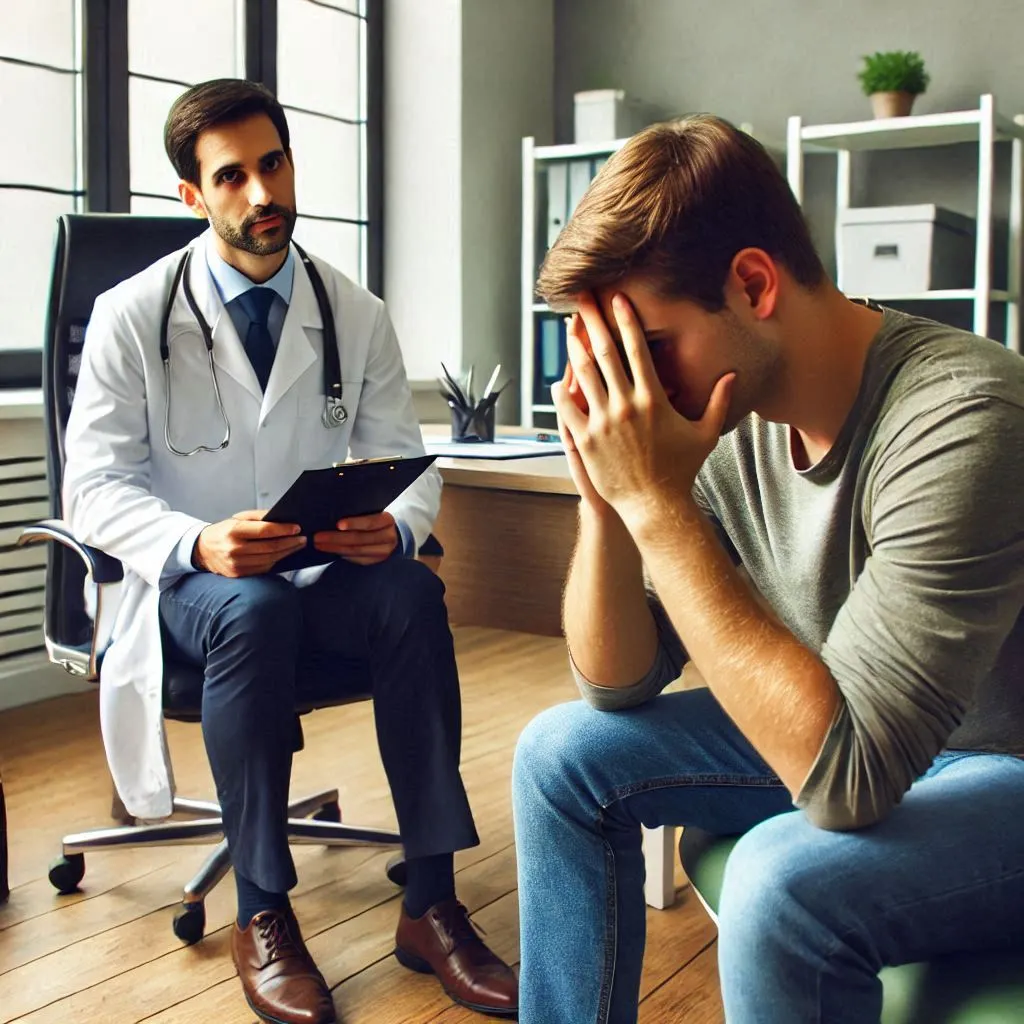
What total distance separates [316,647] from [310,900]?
0.45 metres

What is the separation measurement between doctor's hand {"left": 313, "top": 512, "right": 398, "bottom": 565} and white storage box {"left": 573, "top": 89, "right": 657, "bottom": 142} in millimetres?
2500

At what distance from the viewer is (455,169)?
4094 millimetres

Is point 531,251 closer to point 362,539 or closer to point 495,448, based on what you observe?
point 495,448

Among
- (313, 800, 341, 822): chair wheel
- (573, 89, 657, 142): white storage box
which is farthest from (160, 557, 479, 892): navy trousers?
(573, 89, 657, 142): white storage box

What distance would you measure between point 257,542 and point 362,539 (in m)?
0.15

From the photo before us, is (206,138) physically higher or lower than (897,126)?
lower

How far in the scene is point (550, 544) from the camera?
1.91m

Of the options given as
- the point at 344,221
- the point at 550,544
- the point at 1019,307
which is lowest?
the point at 550,544

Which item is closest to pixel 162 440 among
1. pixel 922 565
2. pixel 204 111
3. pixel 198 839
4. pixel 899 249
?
pixel 204 111

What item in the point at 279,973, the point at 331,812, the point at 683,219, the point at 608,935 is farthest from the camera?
the point at 331,812

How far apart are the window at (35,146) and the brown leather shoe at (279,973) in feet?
6.34

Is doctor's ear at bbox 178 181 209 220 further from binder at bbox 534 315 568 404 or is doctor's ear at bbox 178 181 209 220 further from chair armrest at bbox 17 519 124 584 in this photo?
binder at bbox 534 315 568 404

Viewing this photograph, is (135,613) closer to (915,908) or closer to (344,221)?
(915,908)

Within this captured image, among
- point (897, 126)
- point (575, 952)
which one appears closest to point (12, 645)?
point (575, 952)
